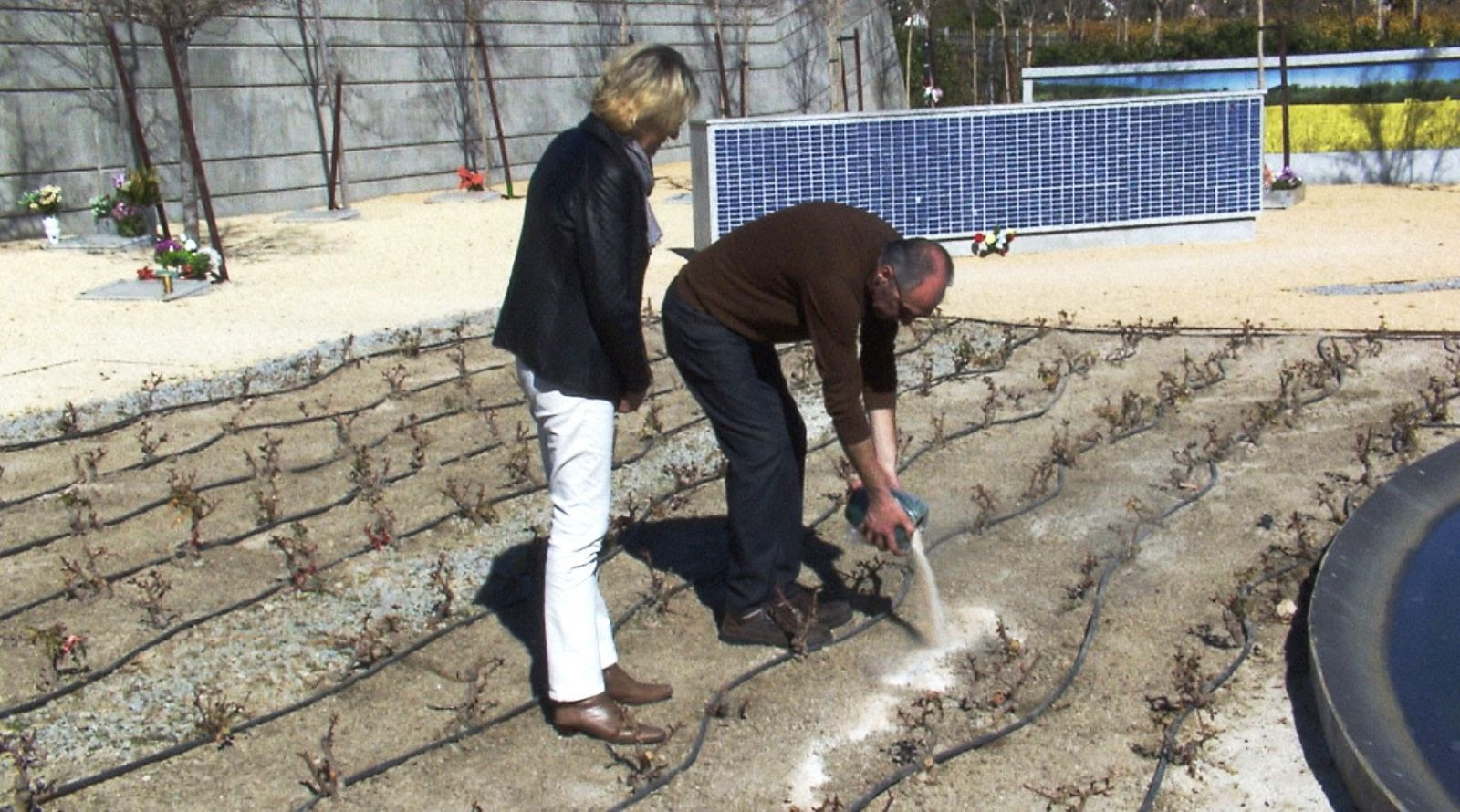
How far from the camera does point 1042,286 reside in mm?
9938

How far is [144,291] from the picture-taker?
33.8 feet

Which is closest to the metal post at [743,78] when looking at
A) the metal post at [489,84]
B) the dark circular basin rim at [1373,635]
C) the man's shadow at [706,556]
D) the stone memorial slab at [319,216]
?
the metal post at [489,84]

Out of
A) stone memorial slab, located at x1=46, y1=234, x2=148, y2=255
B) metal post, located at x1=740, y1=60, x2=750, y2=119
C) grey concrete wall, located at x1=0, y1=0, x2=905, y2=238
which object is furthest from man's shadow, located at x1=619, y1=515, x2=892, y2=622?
metal post, located at x1=740, y1=60, x2=750, y2=119

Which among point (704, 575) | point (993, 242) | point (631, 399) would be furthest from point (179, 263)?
point (631, 399)

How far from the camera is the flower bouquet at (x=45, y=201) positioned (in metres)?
13.1

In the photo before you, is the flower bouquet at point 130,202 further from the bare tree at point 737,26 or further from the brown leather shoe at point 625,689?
the bare tree at point 737,26

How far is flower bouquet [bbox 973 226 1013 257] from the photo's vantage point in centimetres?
1137

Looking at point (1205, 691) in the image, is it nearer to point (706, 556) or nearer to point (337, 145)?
point (706, 556)

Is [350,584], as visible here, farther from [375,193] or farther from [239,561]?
[375,193]

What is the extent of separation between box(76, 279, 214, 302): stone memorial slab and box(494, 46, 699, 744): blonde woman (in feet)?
24.1

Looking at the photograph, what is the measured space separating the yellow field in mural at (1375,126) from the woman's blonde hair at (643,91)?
15907mm

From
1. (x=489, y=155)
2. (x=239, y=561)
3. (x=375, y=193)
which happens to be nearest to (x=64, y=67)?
(x=375, y=193)

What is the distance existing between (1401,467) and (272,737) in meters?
4.01

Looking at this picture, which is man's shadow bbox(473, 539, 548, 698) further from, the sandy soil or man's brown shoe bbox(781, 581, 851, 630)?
man's brown shoe bbox(781, 581, 851, 630)
